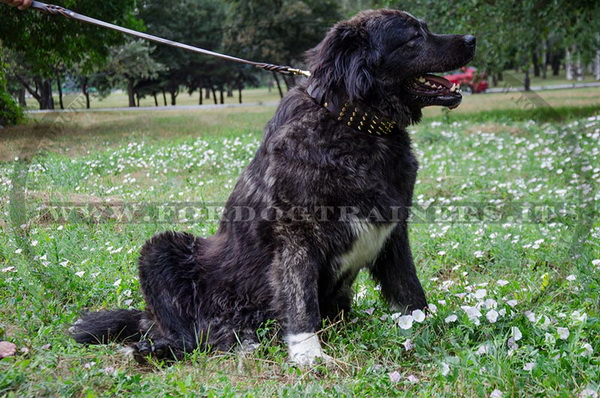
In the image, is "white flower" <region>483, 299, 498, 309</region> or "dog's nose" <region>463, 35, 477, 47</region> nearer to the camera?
"white flower" <region>483, 299, 498, 309</region>

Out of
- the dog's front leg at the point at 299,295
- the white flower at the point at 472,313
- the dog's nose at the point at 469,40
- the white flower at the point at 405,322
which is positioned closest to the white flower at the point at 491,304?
the white flower at the point at 472,313

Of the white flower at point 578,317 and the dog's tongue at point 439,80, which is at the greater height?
the dog's tongue at point 439,80

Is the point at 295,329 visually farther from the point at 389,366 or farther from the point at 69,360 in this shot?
the point at 69,360

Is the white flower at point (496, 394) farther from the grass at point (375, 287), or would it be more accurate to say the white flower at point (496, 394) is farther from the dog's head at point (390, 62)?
the dog's head at point (390, 62)

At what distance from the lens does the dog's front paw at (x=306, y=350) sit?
8.36ft

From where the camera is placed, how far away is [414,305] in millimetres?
3016

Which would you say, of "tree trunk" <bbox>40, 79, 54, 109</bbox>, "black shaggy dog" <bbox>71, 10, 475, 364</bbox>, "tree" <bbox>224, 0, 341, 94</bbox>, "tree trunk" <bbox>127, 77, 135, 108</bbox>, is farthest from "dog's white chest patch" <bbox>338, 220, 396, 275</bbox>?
"tree" <bbox>224, 0, 341, 94</bbox>

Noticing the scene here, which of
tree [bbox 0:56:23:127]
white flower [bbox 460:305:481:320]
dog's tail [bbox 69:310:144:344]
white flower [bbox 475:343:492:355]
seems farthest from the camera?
tree [bbox 0:56:23:127]

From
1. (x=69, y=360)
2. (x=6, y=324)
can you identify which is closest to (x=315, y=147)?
(x=69, y=360)

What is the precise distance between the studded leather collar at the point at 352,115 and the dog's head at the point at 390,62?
0.04 meters

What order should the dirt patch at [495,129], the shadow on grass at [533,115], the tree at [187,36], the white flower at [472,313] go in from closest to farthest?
the white flower at [472,313] → the dirt patch at [495,129] → the shadow on grass at [533,115] → the tree at [187,36]

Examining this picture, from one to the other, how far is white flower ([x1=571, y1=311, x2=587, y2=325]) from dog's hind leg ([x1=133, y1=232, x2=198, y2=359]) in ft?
6.29

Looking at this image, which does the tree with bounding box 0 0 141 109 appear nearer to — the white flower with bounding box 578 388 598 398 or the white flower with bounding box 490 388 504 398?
the white flower with bounding box 490 388 504 398

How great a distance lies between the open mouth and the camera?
285 cm
